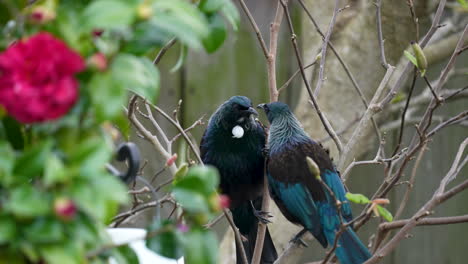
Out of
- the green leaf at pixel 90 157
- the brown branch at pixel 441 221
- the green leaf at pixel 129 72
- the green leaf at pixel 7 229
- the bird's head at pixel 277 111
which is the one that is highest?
the green leaf at pixel 129 72

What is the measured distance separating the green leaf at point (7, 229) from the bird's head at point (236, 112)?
4.28ft

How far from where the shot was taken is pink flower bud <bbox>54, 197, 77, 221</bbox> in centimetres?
54

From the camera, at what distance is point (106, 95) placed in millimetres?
569

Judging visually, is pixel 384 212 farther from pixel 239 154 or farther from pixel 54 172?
pixel 239 154

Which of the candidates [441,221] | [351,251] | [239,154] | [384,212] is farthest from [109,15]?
[239,154]

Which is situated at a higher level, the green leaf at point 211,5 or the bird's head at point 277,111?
the green leaf at point 211,5

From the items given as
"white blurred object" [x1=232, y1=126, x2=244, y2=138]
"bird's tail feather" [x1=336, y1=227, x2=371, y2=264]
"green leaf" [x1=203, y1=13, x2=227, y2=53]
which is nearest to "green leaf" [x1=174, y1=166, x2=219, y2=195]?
"green leaf" [x1=203, y1=13, x2=227, y2=53]

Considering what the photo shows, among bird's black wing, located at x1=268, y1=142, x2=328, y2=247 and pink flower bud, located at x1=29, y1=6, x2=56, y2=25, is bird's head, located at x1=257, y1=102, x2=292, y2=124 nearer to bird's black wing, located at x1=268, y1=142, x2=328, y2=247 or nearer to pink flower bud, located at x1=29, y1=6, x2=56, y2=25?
bird's black wing, located at x1=268, y1=142, x2=328, y2=247

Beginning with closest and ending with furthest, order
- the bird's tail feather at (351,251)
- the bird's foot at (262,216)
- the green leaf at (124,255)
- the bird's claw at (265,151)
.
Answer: the green leaf at (124,255) < the bird's tail feather at (351,251) < the bird's foot at (262,216) < the bird's claw at (265,151)

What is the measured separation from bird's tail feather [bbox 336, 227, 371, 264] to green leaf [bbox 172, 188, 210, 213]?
92 cm

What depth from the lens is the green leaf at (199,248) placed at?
61cm

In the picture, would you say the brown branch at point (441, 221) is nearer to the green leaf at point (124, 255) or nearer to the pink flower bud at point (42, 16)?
the green leaf at point (124, 255)

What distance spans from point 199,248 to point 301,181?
3.55 feet

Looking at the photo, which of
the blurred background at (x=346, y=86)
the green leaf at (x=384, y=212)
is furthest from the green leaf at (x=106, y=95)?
the blurred background at (x=346, y=86)
